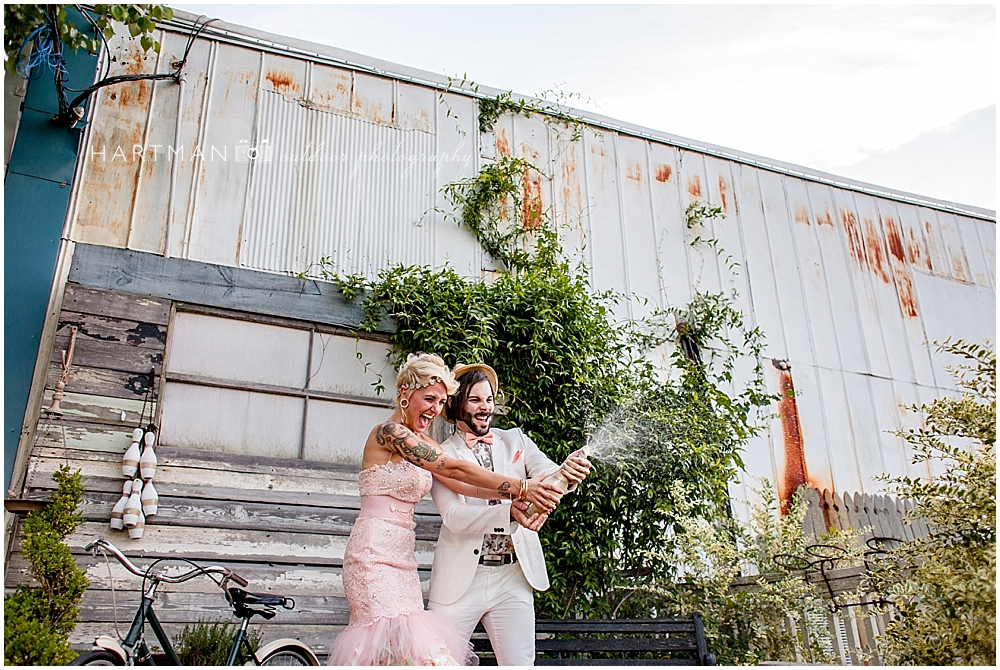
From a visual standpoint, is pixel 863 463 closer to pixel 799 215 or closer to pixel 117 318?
pixel 799 215

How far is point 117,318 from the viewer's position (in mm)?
4617

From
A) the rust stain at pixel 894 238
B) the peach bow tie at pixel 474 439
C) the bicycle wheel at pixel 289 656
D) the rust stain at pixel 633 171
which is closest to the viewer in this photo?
the bicycle wheel at pixel 289 656

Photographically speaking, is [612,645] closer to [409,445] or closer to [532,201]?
[409,445]

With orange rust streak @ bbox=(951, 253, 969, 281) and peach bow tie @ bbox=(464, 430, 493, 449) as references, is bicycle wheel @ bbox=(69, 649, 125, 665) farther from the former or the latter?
orange rust streak @ bbox=(951, 253, 969, 281)

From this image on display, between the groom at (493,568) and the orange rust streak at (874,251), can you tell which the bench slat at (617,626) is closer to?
the groom at (493,568)

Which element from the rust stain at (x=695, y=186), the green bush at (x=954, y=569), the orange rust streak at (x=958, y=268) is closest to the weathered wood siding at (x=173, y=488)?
the green bush at (x=954, y=569)

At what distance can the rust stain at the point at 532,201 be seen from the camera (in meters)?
6.23

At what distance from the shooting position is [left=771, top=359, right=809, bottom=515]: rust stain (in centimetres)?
628

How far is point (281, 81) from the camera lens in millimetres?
5816

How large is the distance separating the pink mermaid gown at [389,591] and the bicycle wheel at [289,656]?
422 millimetres

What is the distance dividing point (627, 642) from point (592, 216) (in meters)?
3.55

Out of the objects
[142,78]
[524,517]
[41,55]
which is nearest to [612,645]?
[524,517]

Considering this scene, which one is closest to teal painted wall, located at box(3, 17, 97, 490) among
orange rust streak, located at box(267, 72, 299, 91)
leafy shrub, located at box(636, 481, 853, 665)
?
orange rust streak, located at box(267, 72, 299, 91)

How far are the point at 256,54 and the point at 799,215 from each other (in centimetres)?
519
